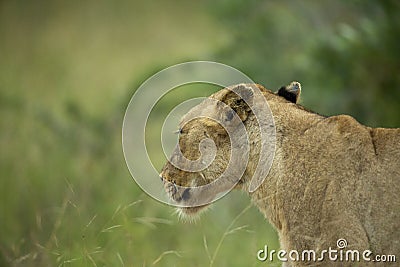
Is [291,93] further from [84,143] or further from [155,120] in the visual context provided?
[155,120]

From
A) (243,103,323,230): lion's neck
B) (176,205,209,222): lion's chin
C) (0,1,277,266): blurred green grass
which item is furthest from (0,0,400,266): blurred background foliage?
(243,103,323,230): lion's neck

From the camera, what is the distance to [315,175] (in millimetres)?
4500

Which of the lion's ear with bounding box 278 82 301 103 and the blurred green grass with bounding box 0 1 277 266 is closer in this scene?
the lion's ear with bounding box 278 82 301 103

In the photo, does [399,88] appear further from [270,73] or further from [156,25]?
[156,25]

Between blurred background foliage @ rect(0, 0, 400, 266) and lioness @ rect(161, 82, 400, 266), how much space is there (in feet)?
2.78

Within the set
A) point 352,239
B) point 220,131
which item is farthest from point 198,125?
point 352,239

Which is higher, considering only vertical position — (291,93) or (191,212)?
(291,93)

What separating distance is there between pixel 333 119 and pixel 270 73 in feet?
20.5

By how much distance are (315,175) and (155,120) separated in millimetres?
7089

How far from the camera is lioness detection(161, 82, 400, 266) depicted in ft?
14.2

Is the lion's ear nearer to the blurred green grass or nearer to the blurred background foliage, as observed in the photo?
the blurred background foliage

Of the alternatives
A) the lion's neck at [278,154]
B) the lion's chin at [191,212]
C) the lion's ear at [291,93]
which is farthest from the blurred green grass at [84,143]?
the lion's ear at [291,93]

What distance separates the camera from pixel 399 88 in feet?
29.4

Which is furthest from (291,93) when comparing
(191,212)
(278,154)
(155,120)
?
(155,120)
